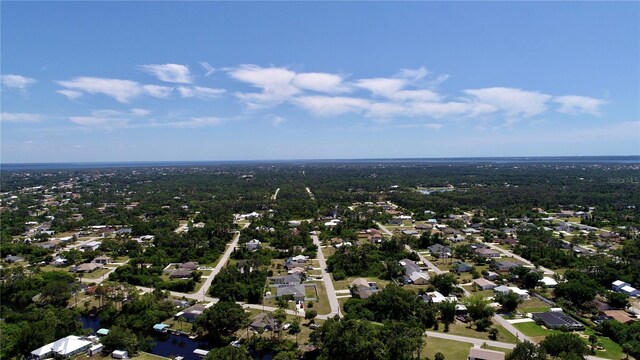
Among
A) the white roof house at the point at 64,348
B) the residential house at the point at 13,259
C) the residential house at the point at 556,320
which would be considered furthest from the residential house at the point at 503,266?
the residential house at the point at 13,259

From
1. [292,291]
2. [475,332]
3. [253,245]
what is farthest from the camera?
[253,245]

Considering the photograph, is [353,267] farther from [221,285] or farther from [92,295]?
[92,295]

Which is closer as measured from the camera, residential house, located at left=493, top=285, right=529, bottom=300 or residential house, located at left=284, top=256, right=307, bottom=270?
residential house, located at left=493, top=285, right=529, bottom=300

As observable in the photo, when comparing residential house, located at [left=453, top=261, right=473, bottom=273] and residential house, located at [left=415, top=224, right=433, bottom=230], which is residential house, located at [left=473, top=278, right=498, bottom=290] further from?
residential house, located at [left=415, top=224, right=433, bottom=230]

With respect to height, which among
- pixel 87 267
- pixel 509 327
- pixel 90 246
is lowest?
pixel 509 327

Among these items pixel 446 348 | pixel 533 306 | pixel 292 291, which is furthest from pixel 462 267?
pixel 292 291

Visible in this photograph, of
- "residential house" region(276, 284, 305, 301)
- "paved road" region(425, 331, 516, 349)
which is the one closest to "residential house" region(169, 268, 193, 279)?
"residential house" region(276, 284, 305, 301)

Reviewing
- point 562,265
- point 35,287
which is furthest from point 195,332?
point 562,265

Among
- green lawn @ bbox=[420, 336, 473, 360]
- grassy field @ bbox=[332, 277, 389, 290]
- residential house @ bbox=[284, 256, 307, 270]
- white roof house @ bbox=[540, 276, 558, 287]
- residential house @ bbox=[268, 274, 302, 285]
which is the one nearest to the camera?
green lawn @ bbox=[420, 336, 473, 360]

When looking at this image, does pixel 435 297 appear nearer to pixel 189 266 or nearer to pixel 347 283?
pixel 347 283
